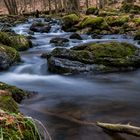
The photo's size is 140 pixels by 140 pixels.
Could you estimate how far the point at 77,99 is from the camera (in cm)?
720

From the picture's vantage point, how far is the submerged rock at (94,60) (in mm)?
9805

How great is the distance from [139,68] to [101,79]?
1.62 meters

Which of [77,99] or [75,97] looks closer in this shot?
[77,99]

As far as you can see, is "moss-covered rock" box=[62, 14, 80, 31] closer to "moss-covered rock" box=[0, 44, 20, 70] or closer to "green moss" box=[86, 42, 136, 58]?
"moss-covered rock" box=[0, 44, 20, 70]

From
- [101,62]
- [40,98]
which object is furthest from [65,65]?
[40,98]

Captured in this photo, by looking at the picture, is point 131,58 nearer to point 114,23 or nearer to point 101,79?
point 101,79

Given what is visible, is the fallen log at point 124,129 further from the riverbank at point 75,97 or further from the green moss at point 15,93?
the green moss at point 15,93

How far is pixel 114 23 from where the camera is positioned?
20.7 metres

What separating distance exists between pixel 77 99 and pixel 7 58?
430 centimetres

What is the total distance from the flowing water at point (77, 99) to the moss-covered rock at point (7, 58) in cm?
25

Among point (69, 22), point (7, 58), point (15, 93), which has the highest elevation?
point (15, 93)

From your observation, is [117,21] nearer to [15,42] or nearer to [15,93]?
[15,42]

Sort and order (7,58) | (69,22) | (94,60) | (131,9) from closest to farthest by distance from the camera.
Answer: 1. (94,60)
2. (7,58)
3. (69,22)
4. (131,9)

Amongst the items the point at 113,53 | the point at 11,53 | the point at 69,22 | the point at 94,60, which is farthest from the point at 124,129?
the point at 69,22
